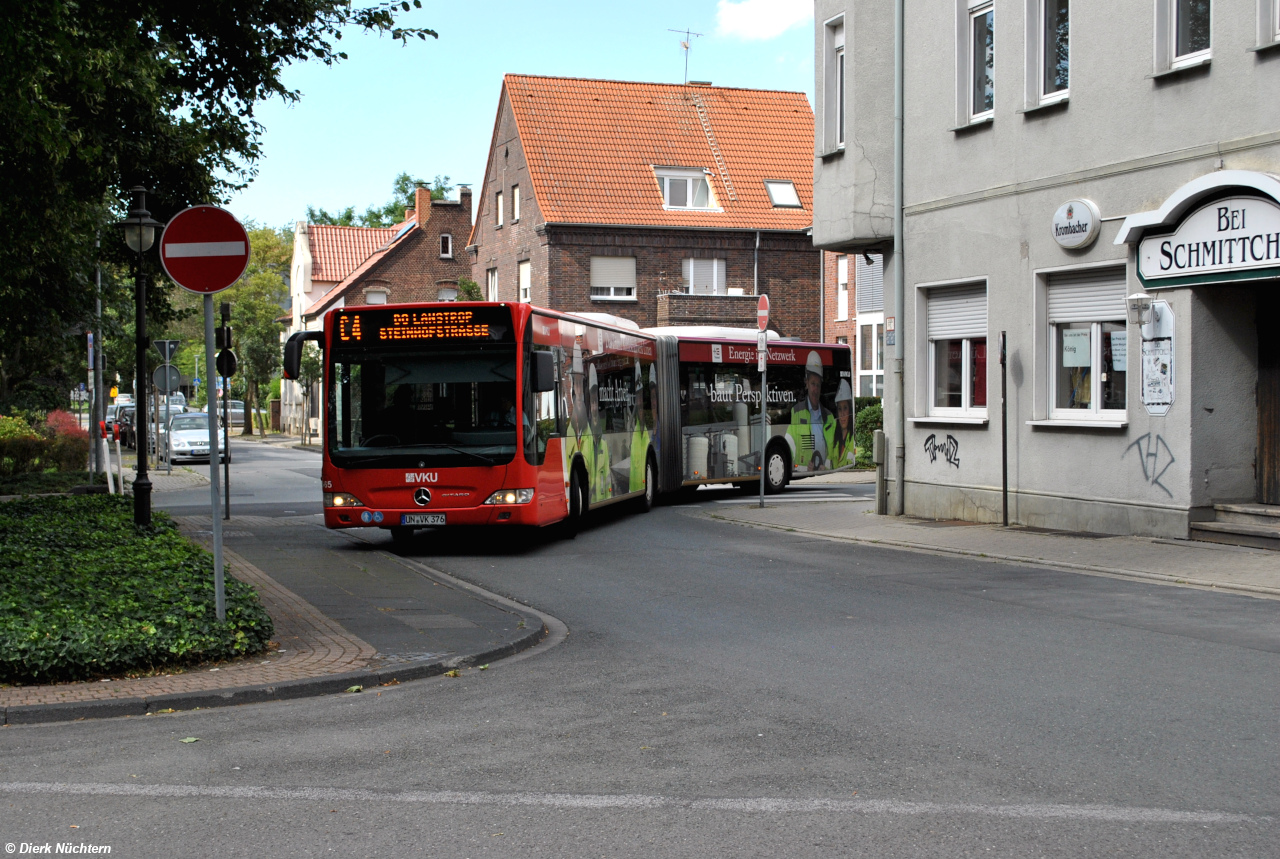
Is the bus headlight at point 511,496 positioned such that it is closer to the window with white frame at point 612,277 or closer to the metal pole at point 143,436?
the metal pole at point 143,436

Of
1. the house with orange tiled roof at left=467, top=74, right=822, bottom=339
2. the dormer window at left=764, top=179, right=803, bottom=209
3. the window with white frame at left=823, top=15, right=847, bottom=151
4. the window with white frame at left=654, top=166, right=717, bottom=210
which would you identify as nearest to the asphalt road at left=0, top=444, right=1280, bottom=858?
the window with white frame at left=823, top=15, right=847, bottom=151

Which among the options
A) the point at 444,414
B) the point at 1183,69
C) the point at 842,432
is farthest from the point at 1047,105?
the point at 842,432

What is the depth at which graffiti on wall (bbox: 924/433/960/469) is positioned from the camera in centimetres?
1816

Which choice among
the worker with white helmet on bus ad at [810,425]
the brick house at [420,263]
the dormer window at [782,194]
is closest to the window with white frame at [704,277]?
the dormer window at [782,194]

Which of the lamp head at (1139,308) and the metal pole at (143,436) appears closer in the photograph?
the lamp head at (1139,308)

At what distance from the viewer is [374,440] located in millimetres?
15305

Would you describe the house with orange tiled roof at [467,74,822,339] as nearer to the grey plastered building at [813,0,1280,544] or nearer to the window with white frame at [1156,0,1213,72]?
the grey plastered building at [813,0,1280,544]

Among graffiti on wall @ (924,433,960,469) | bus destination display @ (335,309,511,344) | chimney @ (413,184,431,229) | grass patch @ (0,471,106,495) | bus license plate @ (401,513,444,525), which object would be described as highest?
chimney @ (413,184,431,229)

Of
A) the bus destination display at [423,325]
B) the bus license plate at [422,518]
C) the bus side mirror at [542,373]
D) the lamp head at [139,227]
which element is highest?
the lamp head at [139,227]

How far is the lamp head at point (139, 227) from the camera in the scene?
17266 millimetres

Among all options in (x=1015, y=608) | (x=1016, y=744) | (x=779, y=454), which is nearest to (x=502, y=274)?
(x=779, y=454)

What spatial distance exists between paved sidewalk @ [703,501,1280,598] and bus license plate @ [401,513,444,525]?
5.01 metres

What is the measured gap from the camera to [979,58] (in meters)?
17.8

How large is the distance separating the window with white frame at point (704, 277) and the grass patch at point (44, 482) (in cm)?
2271
